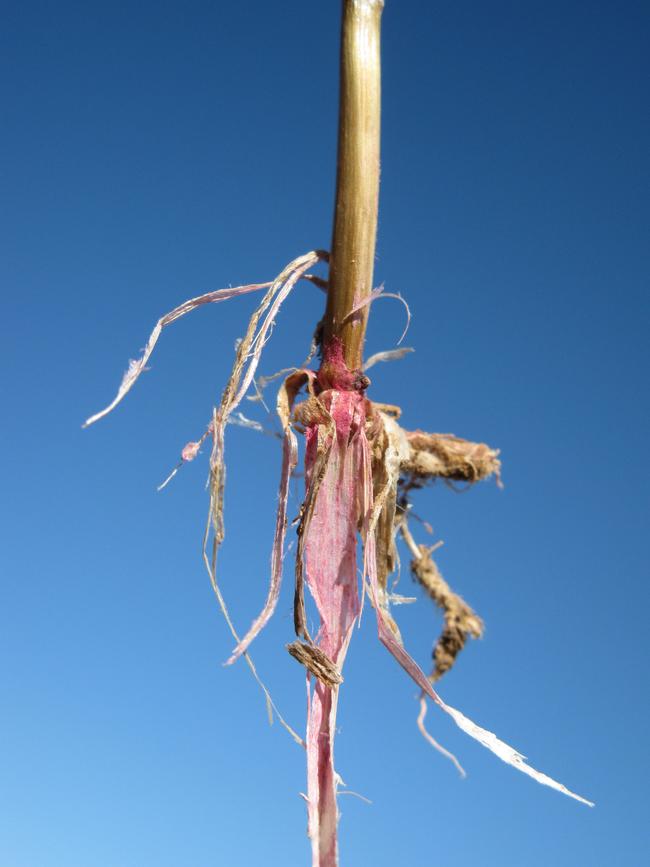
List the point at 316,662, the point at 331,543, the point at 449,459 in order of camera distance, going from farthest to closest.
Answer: the point at 449,459 → the point at 331,543 → the point at 316,662

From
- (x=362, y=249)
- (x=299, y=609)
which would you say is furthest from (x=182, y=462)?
(x=362, y=249)

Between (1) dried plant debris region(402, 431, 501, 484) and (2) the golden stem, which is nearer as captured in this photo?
(2) the golden stem

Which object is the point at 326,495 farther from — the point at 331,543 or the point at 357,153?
the point at 357,153

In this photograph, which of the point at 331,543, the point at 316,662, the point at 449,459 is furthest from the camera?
the point at 449,459

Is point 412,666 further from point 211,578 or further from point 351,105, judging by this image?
point 351,105

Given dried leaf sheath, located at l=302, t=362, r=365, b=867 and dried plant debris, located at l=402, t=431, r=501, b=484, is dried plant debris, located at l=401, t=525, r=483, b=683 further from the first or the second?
dried leaf sheath, located at l=302, t=362, r=365, b=867

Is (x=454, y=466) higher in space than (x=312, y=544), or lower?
higher

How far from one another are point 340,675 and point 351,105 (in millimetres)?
673

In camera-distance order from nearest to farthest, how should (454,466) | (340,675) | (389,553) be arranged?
(340,675), (389,553), (454,466)

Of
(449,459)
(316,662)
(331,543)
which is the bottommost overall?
(316,662)

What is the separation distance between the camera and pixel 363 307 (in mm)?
1022

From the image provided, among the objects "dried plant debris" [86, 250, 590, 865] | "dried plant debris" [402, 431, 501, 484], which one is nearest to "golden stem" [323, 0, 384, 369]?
"dried plant debris" [86, 250, 590, 865]

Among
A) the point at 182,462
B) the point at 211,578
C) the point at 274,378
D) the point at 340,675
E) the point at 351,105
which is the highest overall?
the point at 351,105

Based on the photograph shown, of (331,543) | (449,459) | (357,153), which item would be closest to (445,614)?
(449,459)
